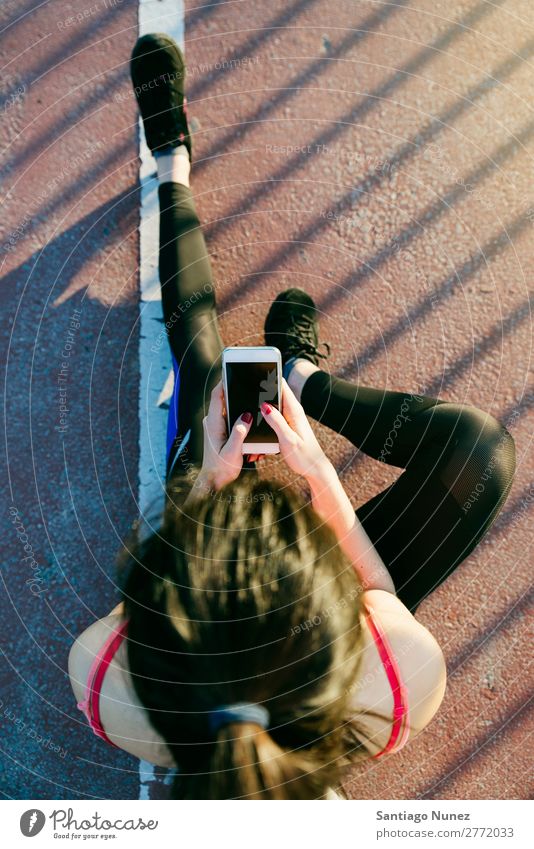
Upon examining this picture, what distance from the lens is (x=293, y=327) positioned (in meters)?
2.11

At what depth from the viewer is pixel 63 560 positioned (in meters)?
2.11

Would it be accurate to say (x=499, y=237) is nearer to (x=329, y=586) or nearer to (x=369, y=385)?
(x=369, y=385)

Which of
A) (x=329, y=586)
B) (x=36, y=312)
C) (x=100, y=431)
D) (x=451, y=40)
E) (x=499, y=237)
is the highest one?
(x=451, y=40)

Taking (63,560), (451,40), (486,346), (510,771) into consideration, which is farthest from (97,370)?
(510,771)

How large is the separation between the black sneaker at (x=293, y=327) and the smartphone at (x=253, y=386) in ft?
1.46

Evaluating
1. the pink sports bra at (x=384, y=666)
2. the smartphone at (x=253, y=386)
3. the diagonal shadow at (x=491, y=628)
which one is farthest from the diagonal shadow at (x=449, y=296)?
the pink sports bra at (x=384, y=666)

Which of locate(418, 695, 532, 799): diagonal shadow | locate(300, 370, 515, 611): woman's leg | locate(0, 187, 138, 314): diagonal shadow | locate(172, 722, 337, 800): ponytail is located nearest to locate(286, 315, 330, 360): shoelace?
locate(300, 370, 515, 611): woman's leg

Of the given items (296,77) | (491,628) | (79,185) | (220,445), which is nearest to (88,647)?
(220,445)

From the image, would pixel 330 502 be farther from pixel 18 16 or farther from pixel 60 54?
pixel 18 16

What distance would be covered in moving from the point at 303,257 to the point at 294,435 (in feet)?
2.63

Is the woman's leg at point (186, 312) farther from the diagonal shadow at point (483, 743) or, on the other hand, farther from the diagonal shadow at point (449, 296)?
the diagonal shadow at point (483, 743)

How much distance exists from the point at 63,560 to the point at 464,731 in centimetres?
151

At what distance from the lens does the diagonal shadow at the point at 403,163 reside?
221 cm
